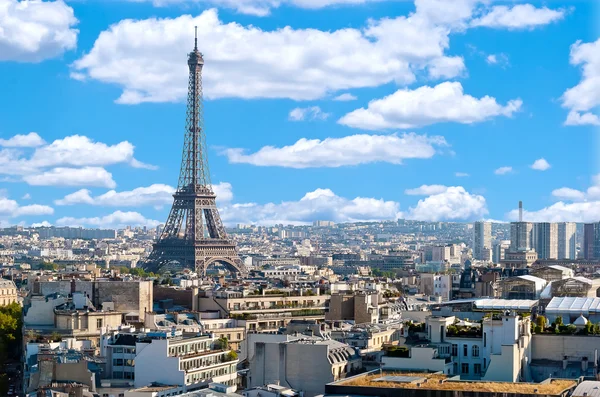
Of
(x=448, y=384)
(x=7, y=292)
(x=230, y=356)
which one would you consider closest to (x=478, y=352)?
(x=448, y=384)

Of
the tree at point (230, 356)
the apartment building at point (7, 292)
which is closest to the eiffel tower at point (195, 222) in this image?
the apartment building at point (7, 292)

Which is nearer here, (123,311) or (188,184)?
(123,311)

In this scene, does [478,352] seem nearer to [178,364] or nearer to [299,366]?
[299,366]

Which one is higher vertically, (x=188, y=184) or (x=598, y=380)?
(x=188, y=184)

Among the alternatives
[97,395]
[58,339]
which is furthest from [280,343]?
[58,339]

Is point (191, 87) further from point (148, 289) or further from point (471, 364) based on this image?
point (471, 364)

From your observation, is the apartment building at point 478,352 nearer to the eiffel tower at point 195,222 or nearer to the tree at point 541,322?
the tree at point 541,322

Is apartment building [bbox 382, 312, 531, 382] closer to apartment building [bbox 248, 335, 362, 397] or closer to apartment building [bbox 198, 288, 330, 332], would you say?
apartment building [bbox 248, 335, 362, 397]

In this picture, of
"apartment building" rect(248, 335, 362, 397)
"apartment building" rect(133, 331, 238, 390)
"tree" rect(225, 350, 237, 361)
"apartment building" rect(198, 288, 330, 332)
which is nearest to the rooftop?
"apartment building" rect(248, 335, 362, 397)
